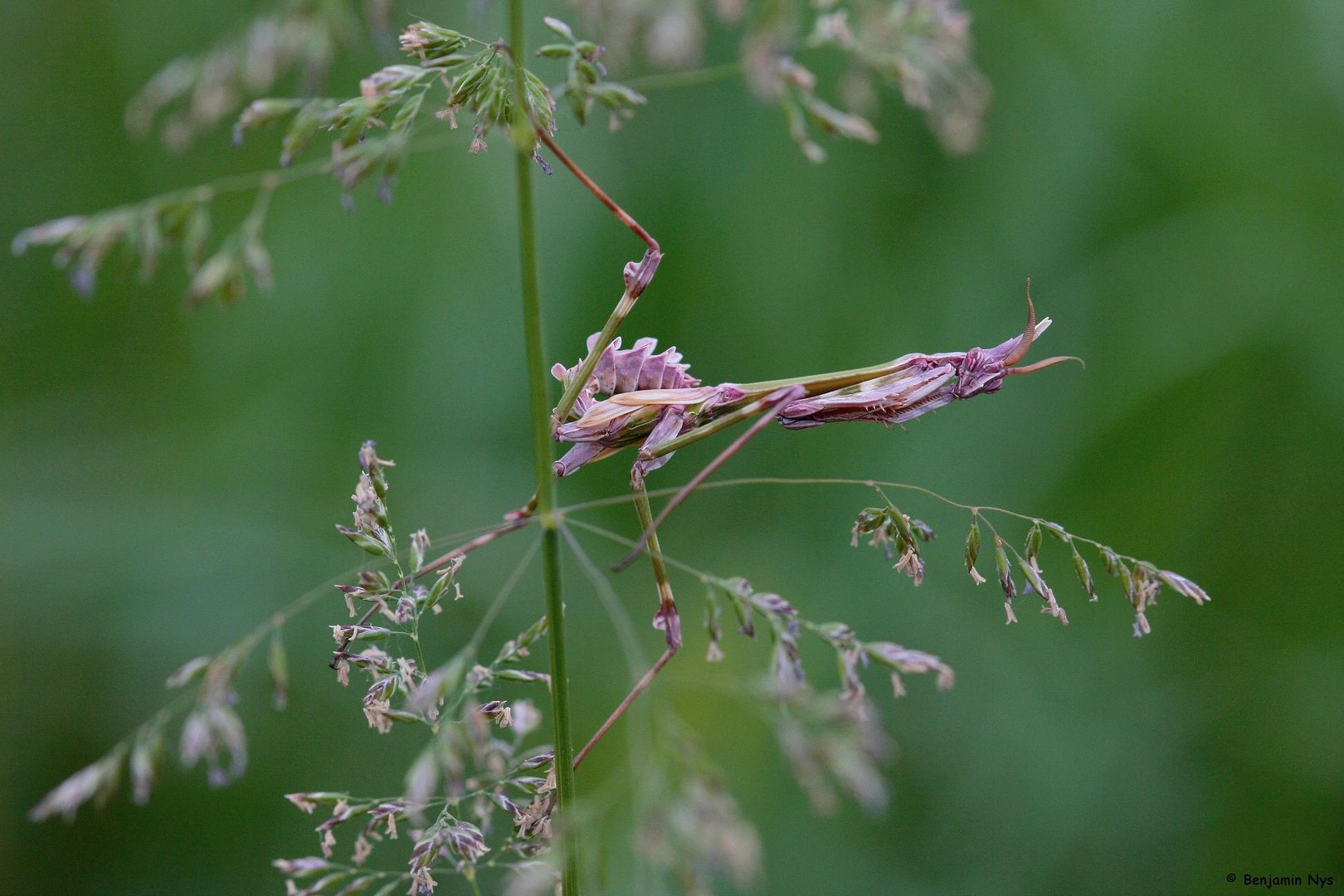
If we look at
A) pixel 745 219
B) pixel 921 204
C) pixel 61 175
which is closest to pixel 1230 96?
pixel 921 204

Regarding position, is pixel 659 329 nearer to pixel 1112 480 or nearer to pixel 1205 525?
pixel 1112 480

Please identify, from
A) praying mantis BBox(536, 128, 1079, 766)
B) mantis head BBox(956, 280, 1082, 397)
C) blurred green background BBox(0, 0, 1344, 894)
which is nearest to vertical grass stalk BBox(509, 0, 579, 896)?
praying mantis BBox(536, 128, 1079, 766)

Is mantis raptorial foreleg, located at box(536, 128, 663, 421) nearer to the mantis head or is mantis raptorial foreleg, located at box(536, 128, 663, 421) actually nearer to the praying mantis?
the praying mantis

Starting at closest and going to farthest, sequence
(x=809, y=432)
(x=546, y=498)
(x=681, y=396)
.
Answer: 1. (x=546, y=498)
2. (x=681, y=396)
3. (x=809, y=432)

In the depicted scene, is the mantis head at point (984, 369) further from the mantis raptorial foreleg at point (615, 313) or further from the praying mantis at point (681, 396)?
the mantis raptorial foreleg at point (615, 313)

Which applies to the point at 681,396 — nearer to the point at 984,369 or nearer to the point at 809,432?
the point at 984,369

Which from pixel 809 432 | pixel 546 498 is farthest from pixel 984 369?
pixel 809 432
